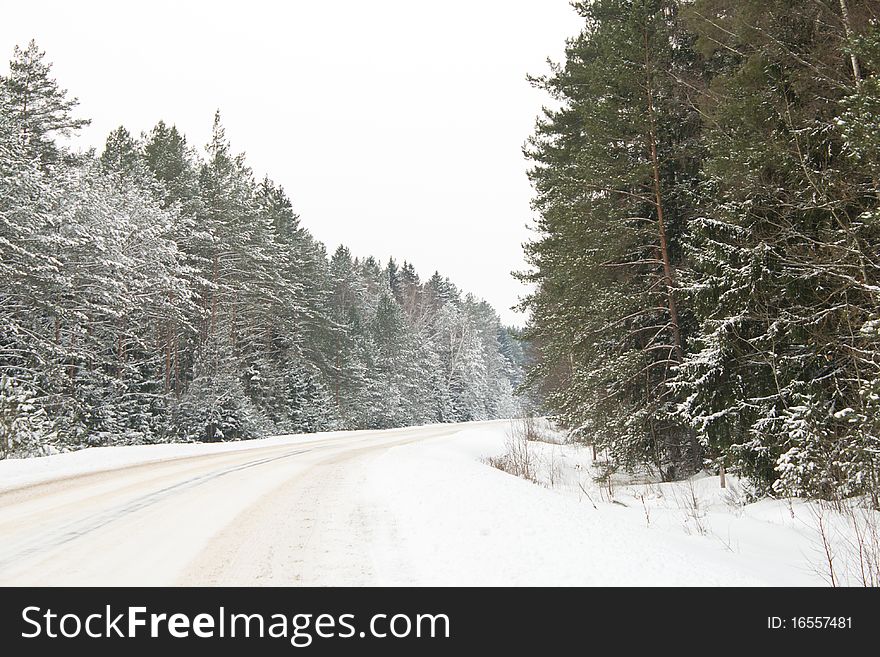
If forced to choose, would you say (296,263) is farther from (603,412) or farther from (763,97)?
(763,97)

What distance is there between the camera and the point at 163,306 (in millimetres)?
25062

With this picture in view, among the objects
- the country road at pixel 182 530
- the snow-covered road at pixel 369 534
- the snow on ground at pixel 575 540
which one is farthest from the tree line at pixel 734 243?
the country road at pixel 182 530

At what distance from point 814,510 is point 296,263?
118 feet

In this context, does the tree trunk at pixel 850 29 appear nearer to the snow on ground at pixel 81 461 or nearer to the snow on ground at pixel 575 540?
the snow on ground at pixel 575 540

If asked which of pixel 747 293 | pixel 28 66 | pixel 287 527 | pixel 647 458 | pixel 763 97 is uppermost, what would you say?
pixel 28 66

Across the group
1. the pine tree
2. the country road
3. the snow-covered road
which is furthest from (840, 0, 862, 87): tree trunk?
the pine tree

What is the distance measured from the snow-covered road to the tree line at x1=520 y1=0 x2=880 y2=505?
5.55 feet

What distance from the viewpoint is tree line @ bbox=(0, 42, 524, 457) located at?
59.7 ft

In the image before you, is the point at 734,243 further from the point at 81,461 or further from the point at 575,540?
the point at 81,461

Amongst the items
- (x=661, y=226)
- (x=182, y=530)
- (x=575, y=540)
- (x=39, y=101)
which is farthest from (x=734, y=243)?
(x=39, y=101)

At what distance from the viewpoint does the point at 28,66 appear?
1054 inches

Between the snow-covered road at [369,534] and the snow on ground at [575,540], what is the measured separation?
22 mm

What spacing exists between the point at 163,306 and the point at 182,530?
73.6 feet
